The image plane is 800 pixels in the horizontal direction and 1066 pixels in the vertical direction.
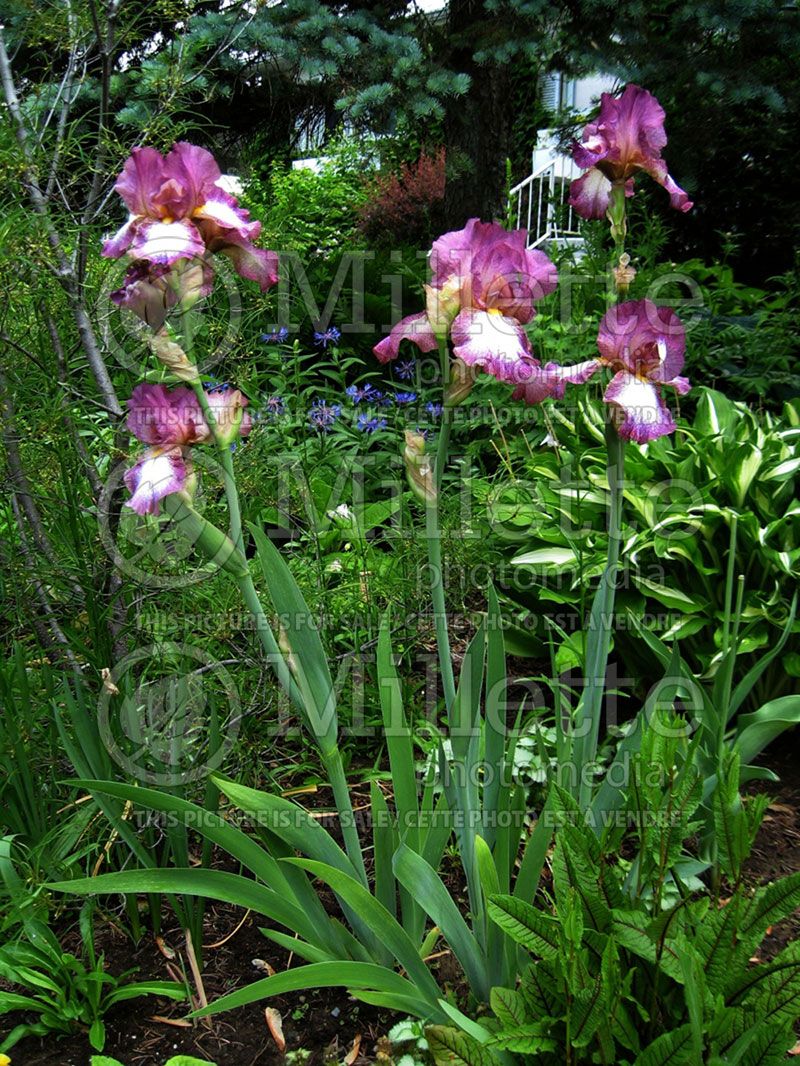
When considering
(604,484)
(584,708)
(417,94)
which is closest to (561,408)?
(604,484)

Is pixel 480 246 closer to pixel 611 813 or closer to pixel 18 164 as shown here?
pixel 611 813

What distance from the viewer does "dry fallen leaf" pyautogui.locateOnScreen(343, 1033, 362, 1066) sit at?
140 cm

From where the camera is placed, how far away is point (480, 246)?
1.17 metres

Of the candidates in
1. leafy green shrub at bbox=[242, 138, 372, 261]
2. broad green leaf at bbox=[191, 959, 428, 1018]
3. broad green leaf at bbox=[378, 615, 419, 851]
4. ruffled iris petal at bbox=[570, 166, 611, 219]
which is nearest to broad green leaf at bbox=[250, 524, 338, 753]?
broad green leaf at bbox=[378, 615, 419, 851]

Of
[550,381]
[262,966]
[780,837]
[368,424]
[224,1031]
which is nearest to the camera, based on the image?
[550,381]

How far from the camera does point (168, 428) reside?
44.4 inches

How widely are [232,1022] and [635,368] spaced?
1.25 m

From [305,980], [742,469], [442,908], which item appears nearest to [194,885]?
[305,980]

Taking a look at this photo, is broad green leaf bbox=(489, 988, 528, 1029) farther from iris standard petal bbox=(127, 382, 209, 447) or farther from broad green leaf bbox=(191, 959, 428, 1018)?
iris standard petal bbox=(127, 382, 209, 447)

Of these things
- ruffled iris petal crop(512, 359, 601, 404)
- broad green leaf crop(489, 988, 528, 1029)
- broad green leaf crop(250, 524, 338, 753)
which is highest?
ruffled iris petal crop(512, 359, 601, 404)

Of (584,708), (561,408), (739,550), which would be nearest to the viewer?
(584,708)

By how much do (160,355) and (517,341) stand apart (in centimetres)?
45

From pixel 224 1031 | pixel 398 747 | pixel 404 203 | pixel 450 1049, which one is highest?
pixel 404 203

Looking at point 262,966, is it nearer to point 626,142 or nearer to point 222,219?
point 222,219
